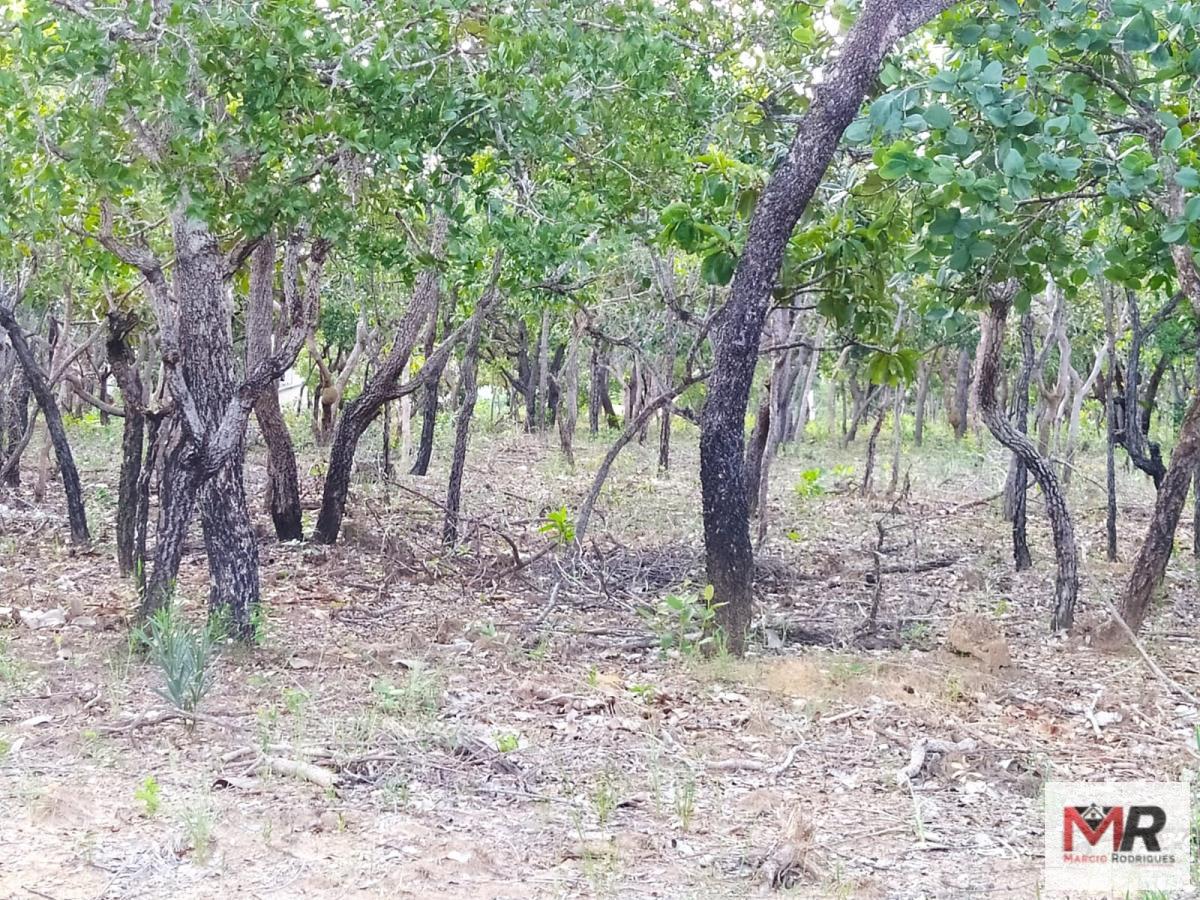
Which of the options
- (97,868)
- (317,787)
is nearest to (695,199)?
(317,787)

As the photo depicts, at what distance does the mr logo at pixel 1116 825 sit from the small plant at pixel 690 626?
250cm

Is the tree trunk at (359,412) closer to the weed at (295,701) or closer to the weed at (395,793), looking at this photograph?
the weed at (295,701)

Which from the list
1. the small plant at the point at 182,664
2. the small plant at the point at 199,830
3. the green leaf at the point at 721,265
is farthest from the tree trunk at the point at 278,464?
the small plant at the point at 199,830

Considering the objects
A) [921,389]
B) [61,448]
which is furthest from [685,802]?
[921,389]

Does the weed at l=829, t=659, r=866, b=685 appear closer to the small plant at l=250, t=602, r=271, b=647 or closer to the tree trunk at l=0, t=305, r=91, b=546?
the small plant at l=250, t=602, r=271, b=647

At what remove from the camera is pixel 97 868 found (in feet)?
13.0

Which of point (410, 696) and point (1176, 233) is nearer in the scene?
point (1176, 233)

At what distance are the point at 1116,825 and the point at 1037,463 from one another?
406cm

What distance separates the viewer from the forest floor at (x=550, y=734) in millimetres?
4062

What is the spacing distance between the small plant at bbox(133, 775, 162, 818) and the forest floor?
0.05 ft

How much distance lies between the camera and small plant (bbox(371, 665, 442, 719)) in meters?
5.70

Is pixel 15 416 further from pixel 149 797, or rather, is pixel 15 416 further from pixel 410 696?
pixel 149 797

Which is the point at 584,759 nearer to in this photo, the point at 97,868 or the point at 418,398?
the point at 97,868

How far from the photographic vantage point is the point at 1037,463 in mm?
8008
